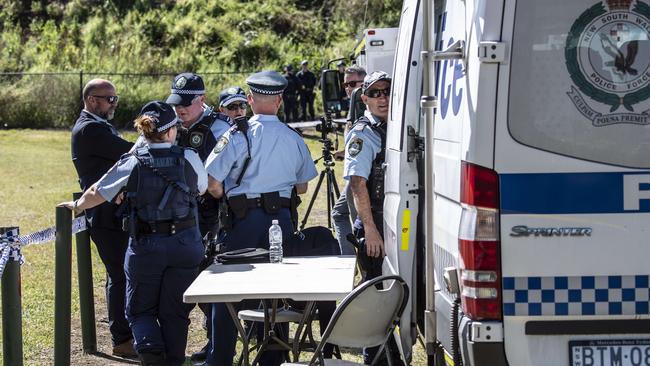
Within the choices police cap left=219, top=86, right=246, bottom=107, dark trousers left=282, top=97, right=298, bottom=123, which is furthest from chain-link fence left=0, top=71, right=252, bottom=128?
police cap left=219, top=86, right=246, bottom=107

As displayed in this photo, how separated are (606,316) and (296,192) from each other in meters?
2.82

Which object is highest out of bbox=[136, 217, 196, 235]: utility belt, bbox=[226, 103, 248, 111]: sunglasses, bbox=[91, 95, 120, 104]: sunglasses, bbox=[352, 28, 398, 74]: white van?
bbox=[352, 28, 398, 74]: white van

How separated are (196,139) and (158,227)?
1.41 meters

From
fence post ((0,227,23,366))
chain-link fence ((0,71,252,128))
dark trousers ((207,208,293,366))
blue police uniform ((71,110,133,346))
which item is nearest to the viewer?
fence post ((0,227,23,366))

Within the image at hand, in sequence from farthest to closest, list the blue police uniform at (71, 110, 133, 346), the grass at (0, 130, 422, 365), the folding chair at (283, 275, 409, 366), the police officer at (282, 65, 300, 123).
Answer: the police officer at (282, 65, 300, 123), the grass at (0, 130, 422, 365), the blue police uniform at (71, 110, 133, 346), the folding chair at (283, 275, 409, 366)

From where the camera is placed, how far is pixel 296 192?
21.1ft

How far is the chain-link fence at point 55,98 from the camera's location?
32.6 m

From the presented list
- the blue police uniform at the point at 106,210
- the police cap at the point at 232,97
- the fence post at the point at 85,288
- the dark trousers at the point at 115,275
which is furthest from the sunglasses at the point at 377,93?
the fence post at the point at 85,288

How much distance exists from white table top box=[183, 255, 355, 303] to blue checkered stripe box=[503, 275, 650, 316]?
1.08 m

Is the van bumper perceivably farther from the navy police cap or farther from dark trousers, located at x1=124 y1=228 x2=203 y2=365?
the navy police cap

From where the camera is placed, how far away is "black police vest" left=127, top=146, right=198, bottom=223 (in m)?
5.68

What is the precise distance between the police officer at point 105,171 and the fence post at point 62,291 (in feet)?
1.94

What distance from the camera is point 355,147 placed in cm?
628

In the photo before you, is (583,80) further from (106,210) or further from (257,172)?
(106,210)
